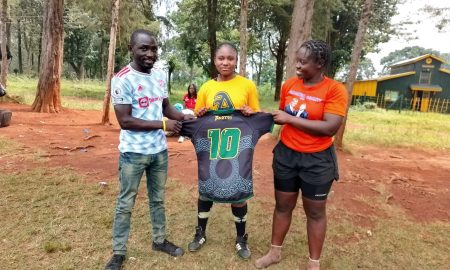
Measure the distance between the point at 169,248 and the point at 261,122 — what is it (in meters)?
1.49

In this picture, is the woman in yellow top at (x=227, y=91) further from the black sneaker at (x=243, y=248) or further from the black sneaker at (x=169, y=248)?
the black sneaker at (x=169, y=248)

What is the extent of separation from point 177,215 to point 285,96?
2.13 metres

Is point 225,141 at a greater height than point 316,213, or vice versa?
point 225,141

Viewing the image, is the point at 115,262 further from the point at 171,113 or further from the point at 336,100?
the point at 336,100

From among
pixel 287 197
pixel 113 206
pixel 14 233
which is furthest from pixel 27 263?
pixel 287 197

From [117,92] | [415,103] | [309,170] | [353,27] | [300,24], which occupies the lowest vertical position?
[309,170]

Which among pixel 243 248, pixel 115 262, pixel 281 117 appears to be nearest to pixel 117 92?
pixel 281 117

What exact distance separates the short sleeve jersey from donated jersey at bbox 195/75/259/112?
0.38 meters

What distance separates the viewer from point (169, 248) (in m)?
3.36

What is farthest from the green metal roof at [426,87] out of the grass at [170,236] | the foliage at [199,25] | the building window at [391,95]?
the grass at [170,236]

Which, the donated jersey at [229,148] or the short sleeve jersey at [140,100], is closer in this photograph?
Answer: the short sleeve jersey at [140,100]

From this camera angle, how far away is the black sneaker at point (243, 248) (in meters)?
3.33

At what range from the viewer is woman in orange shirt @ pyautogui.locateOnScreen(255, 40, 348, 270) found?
2686 mm

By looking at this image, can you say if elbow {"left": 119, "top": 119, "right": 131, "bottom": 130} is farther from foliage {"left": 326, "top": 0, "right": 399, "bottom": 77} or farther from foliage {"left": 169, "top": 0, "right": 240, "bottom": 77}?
foliage {"left": 326, "top": 0, "right": 399, "bottom": 77}
